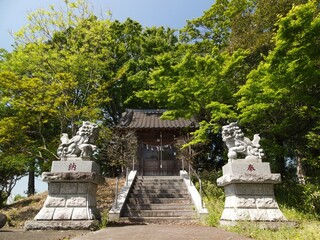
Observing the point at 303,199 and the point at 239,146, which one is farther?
the point at 303,199

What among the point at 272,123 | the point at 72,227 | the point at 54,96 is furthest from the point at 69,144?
the point at 272,123

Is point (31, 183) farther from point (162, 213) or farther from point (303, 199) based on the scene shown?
point (303, 199)

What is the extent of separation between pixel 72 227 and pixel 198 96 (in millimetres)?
8150

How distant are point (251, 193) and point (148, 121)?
13.1m

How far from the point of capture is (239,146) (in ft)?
23.9

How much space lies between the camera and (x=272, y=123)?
1249 centimetres

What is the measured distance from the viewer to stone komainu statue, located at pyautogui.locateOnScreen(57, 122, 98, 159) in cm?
723

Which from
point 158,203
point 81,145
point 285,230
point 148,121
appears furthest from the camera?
point 148,121

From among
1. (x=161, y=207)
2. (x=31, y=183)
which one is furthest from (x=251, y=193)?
(x=31, y=183)

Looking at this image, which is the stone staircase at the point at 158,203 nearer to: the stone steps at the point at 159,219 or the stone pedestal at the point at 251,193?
the stone steps at the point at 159,219

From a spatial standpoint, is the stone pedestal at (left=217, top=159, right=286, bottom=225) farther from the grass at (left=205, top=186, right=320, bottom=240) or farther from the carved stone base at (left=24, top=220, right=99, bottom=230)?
the carved stone base at (left=24, top=220, right=99, bottom=230)

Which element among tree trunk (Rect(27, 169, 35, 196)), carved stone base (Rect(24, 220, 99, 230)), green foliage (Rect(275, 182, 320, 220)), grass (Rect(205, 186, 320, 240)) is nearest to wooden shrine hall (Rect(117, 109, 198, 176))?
green foliage (Rect(275, 182, 320, 220))

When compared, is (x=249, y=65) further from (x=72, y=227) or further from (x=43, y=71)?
(x=72, y=227)

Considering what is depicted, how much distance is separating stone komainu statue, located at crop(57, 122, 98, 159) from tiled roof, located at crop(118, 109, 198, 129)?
1020cm
